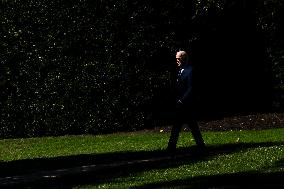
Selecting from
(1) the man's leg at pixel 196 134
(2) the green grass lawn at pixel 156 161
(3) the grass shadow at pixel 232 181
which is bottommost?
(2) the green grass lawn at pixel 156 161

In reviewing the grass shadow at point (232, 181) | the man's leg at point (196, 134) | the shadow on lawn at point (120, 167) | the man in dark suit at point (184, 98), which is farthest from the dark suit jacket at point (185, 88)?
the grass shadow at point (232, 181)

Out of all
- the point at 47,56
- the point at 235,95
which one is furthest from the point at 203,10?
the point at 47,56

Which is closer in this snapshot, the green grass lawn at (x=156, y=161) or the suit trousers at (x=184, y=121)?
the green grass lawn at (x=156, y=161)

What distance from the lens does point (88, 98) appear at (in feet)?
61.0

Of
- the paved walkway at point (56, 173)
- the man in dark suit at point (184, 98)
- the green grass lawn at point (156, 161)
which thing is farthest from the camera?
the man in dark suit at point (184, 98)

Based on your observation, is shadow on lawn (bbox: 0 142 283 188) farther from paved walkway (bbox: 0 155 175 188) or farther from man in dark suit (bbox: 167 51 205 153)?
man in dark suit (bbox: 167 51 205 153)

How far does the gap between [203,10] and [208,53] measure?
161cm

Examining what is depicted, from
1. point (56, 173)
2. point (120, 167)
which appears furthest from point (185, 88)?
point (56, 173)

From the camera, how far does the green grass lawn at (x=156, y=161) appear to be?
9.02 m

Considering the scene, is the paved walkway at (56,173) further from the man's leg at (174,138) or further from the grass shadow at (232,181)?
the grass shadow at (232,181)

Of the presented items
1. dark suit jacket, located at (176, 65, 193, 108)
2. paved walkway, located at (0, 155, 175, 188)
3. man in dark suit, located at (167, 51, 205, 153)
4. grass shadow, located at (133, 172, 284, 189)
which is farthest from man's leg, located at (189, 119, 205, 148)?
grass shadow, located at (133, 172, 284, 189)

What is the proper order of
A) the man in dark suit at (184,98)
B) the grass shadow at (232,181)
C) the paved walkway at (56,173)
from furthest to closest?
the man in dark suit at (184,98)
the paved walkway at (56,173)
the grass shadow at (232,181)

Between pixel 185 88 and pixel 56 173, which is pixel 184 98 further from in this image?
pixel 56 173

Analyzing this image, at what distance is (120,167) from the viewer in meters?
11.0
